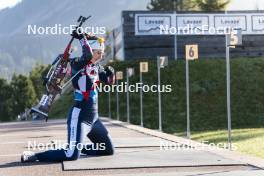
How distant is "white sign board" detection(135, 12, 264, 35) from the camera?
29831 millimetres

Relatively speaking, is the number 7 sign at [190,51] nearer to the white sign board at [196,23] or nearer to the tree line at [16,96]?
the white sign board at [196,23]

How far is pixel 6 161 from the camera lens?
32.1ft

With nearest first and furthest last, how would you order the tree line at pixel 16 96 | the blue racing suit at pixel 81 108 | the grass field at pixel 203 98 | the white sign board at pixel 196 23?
the blue racing suit at pixel 81 108
the grass field at pixel 203 98
the white sign board at pixel 196 23
the tree line at pixel 16 96

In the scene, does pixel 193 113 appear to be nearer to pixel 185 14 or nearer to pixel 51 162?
pixel 185 14

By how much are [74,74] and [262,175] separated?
331cm

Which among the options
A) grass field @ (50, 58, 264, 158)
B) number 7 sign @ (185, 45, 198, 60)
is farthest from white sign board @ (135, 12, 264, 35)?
number 7 sign @ (185, 45, 198, 60)

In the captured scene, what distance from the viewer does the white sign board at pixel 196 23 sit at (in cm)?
2983

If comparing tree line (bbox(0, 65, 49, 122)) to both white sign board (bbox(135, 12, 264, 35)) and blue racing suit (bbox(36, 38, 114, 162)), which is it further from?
blue racing suit (bbox(36, 38, 114, 162))

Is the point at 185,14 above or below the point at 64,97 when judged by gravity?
above

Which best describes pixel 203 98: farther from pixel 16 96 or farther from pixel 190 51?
pixel 16 96

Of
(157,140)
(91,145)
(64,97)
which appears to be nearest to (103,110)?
(64,97)

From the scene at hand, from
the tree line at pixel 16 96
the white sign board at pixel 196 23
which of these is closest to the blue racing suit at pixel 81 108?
the white sign board at pixel 196 23

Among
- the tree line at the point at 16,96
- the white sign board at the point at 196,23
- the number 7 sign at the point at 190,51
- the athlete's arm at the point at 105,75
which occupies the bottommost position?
the tree line at the point at 16,96

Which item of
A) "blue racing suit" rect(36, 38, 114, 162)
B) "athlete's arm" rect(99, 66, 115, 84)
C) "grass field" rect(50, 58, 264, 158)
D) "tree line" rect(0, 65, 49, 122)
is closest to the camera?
"blue racing suit" rect(36, 38, 114, 162)
